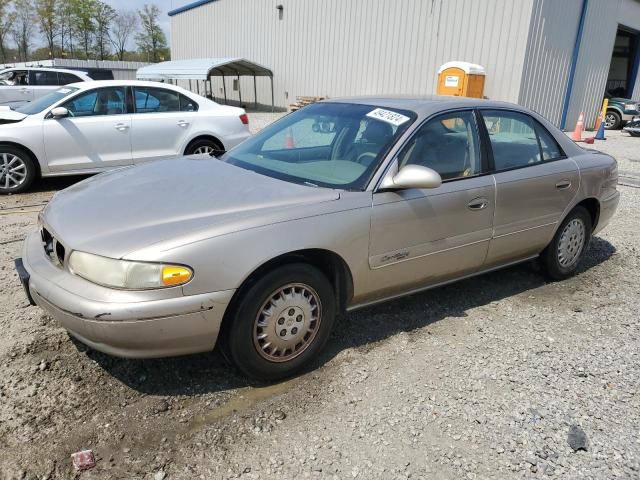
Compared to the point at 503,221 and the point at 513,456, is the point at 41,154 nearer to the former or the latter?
the point at 503,221

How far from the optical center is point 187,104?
796cm

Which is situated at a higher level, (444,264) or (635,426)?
(444,264)

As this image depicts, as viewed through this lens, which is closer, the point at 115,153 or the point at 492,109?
the point at 492,109

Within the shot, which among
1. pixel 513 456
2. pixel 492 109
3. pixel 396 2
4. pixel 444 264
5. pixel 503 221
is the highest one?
pixel 396 2

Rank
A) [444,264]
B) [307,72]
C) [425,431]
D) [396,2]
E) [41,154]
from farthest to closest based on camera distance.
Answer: [307,72], [396,2], [41,154], [444,264], [425,431]

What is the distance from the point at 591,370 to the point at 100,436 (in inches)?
114

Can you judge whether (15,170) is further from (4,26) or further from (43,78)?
(4,26)

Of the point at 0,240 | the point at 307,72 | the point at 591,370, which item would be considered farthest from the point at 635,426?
the point at 307,72

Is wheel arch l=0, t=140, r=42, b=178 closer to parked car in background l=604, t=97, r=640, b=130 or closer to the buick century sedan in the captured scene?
the buick century sedan

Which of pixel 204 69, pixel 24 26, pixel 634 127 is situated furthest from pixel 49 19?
pixel 634 127

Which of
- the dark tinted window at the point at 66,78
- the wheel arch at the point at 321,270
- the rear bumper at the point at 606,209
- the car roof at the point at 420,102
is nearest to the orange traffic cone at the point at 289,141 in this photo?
the car roof at the point at 420,102

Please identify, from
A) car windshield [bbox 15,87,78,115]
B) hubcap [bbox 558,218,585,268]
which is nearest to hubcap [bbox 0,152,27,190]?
car windshield [bbox 15,87,78,115]

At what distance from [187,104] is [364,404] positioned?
631 centimetres

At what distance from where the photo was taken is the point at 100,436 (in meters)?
2.54
